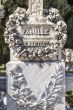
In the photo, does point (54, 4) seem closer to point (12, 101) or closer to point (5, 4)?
point (5, 4)

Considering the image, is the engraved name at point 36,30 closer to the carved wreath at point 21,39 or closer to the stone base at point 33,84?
the carved wreath at point 21,39

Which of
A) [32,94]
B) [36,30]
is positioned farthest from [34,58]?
[32,94]

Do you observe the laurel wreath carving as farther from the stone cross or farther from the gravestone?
the stone cross

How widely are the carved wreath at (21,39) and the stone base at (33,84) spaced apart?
19cm

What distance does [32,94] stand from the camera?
9.06 meters

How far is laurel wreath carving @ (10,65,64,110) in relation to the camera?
9.02 m

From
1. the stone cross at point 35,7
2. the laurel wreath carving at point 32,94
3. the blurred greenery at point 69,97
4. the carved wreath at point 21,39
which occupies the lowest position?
the blurred greenery at point 69,97

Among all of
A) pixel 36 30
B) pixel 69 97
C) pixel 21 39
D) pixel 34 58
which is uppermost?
pixel 36 30

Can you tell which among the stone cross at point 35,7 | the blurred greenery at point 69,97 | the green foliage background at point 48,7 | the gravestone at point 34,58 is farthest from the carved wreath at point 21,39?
the green foliage background at point 48,7

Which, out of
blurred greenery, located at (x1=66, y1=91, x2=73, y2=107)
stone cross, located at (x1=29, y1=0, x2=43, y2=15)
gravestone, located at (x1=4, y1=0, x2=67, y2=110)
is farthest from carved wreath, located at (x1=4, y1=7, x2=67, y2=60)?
blurred greenery, located at (x1=66, y1=91, x2=73, y2=107)

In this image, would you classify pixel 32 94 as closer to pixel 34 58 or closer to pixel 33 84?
pixel 33 84

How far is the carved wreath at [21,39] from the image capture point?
8.91m

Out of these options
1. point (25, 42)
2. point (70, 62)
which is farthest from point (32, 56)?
point (70, 62)

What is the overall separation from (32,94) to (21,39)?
119cm
